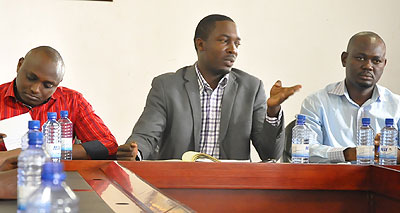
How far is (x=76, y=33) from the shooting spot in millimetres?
4293

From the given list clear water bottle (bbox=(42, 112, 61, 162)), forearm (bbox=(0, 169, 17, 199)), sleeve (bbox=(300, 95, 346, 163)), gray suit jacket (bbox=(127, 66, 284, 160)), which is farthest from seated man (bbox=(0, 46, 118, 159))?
forearm (bbox=(0, 169, 17, 199))

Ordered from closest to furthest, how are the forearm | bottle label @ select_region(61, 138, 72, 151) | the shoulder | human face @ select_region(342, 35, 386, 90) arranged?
the forearm, bottle label @ select_region(61, 138, 72, 151), human face @ select_region(342, 35, 386, 90), the shoulder

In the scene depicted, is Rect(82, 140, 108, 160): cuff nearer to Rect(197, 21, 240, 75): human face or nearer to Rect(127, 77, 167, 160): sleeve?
Rect(127, 77, 167, 160): sleeve

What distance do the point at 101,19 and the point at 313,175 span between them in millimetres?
2427

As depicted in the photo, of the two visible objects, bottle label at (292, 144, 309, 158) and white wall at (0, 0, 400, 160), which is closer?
bottle label at (292, 144, 309, 158)

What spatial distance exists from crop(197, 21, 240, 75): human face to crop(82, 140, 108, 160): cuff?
2.53 feet

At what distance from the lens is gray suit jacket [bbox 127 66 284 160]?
3275 millimetres

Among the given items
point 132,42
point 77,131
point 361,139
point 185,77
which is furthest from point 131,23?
point 361,139

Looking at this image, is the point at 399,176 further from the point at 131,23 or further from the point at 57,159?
the point at 131,23

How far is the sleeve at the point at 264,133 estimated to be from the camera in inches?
125

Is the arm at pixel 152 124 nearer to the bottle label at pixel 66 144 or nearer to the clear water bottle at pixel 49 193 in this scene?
the bottle label at pixel 66 144

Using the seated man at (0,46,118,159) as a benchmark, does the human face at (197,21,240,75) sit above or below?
above

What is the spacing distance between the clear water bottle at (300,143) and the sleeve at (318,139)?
62 mm

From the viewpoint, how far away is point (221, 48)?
3.40 m
